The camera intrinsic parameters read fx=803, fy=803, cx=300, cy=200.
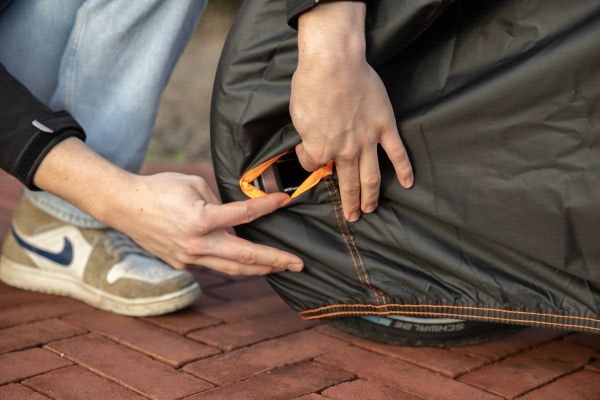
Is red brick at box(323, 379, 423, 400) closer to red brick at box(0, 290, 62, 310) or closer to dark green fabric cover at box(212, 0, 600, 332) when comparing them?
dark green fabric cover at box(212, 0, 600, 332)

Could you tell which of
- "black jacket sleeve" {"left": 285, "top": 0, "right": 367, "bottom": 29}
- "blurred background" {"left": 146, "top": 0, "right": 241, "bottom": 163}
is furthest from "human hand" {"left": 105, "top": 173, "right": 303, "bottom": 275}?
"blurred background" {"left": 146, "top": 0, "right": 241, "bottom": 163}

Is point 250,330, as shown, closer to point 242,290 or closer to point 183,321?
point 183,321

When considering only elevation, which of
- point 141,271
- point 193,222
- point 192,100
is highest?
point 192,100

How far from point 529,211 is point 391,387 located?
1.33ft

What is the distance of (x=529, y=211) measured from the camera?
137 centimetres

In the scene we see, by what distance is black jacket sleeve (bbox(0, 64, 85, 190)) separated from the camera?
5.01 ft

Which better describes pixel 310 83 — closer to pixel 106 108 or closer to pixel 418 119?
pixel 418 119

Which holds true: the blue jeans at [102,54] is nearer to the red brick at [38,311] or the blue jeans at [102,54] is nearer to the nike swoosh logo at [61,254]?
the nike swoosh logo at [61,254]

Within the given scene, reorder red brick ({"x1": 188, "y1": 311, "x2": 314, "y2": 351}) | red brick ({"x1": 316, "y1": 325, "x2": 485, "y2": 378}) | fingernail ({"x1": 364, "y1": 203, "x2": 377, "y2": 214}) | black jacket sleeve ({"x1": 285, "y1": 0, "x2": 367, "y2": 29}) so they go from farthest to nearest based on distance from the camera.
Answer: red brick ({"x1": 188, "y1": 311, "x2": 314, "y2": 351})
red brick ({"x1": 316, "y1": 325, "x2": 485, "y2": 378})
fingernail ({"x1": 364, "y1": 203, "x2": 377, "y2": 214})
black jacket sleeve ({"x1": 285, "y1": 0, "x2": 367, "y2": 29})

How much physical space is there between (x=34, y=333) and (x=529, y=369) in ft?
3.33

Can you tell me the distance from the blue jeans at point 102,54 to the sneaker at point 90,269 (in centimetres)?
21

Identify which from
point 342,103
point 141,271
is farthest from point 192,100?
point 342,103

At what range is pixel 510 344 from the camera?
5.64ft

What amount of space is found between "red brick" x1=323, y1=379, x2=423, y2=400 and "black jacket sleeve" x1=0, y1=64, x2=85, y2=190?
703mm
